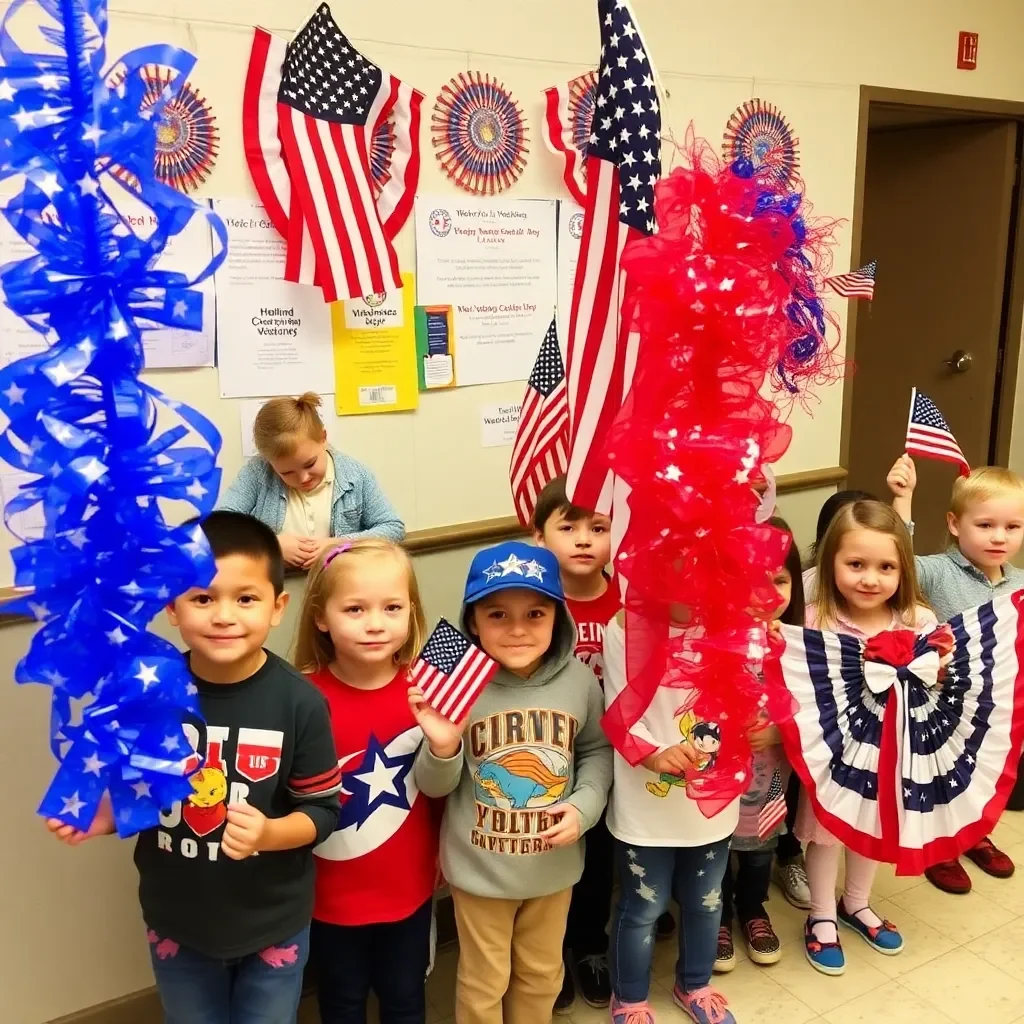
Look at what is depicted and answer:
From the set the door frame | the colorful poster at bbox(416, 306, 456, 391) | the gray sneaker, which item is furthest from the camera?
the door frame

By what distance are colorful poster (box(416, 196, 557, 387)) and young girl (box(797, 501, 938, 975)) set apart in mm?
962

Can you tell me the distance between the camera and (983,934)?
2535 millimetres

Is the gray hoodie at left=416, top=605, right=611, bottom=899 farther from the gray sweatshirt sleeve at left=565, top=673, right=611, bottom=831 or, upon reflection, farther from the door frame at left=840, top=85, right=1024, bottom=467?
the door frame at left=840, top=85, right=1024, bottom=467

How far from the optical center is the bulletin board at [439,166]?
2105 mm

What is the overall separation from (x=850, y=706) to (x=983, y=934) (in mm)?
838


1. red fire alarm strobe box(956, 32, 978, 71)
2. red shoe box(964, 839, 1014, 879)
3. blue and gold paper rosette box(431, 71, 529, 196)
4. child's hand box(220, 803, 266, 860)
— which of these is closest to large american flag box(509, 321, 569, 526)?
blue and gold paper rosette box(431, 71, 529, 196)

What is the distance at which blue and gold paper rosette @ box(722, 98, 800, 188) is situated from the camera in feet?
9.61

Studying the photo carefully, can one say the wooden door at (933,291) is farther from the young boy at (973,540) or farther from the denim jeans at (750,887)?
the denim jeans at (750,887)

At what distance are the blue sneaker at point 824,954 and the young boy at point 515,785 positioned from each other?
868 mm

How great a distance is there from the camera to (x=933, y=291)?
431 cm

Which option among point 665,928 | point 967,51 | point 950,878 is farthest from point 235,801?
point 967,51

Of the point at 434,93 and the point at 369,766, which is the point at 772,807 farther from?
the point at 434,93

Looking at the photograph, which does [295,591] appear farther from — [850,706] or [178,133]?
[850,706]

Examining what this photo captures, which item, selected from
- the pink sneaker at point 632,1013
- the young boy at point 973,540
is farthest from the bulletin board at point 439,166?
the pink sneaker at point 632,1013
